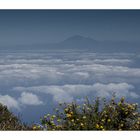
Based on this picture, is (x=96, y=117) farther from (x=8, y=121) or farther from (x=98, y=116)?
(x=8, y=121)

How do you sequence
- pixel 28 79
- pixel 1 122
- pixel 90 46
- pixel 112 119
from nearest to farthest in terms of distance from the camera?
pixel 112 119
pixel 1 122
pixel 28 79
pixel 90 46

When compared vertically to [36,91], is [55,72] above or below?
above

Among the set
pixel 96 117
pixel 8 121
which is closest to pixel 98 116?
pixel 96 117

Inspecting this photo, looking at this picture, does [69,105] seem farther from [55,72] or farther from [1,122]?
[55,72]
